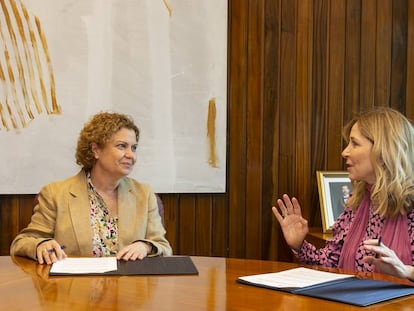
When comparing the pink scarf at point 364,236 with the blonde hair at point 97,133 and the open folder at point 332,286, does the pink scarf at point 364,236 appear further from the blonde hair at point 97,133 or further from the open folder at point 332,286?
the blonde hair at point 97,133

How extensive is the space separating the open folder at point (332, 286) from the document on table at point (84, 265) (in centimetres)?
47

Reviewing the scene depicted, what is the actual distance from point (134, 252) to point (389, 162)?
3.45ft

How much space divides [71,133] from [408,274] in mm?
1833

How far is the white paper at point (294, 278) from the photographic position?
182cm

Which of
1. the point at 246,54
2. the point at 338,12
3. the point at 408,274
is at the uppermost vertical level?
the point at 338,12

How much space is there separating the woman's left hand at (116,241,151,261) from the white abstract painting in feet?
3.06

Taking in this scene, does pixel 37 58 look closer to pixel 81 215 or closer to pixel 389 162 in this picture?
pixel 81 215

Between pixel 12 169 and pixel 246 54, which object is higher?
pixel 246 54

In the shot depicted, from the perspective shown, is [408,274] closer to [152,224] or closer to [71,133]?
[152,224]

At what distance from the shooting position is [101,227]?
2.63 metres

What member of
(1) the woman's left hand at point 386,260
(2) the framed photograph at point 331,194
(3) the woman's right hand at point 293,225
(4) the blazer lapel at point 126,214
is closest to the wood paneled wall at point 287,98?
(2) the framed photograph at point 331,194

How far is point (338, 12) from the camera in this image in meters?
3.71

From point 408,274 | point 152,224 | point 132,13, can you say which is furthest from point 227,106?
A: point 408,274

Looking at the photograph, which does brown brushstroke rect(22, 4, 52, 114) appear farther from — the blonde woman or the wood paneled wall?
the blonde woman
